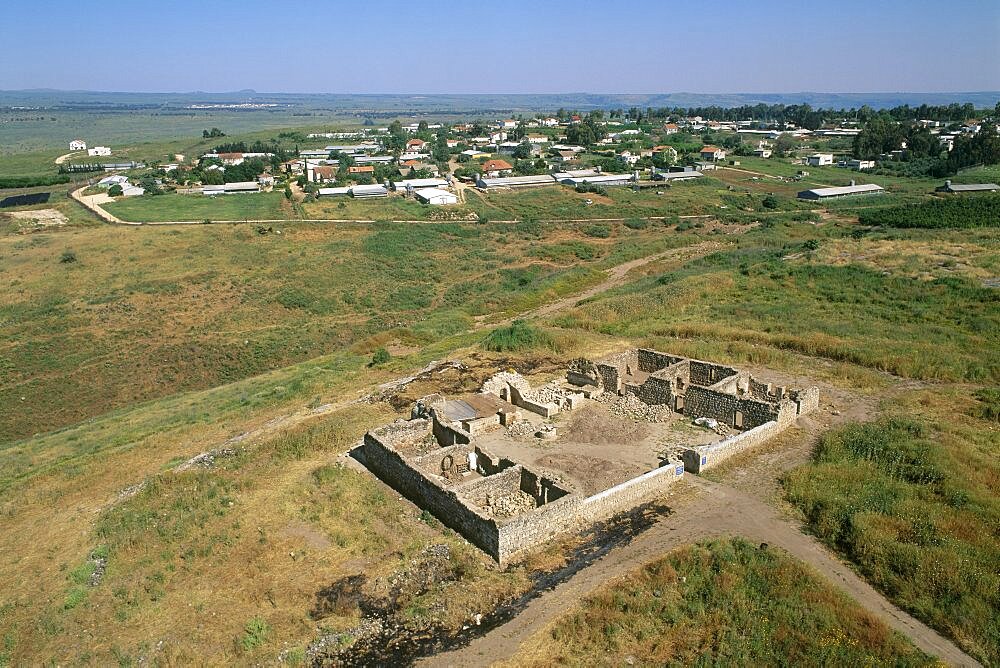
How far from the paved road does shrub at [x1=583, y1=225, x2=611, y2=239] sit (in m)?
47.1

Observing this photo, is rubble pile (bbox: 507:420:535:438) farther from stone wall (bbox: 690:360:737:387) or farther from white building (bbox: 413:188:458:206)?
white building (bbox: 413:188:458:206)

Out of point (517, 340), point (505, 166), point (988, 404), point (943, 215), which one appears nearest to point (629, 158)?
point (505, 166)

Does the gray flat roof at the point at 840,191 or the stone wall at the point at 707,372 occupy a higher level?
the gray flat roof at the point at 840,191

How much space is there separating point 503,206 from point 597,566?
203 feet

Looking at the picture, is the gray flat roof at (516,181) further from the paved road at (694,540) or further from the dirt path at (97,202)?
the paved road at (694,540)

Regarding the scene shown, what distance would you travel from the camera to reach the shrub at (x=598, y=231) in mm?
60641

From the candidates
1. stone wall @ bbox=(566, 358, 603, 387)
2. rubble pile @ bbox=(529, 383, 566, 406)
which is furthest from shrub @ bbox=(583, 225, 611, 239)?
rubble pile @ bbox=(529, 383, 566, 406)

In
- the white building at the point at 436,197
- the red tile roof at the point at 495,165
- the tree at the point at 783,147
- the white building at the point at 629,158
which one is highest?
the tree at the point at 783,147

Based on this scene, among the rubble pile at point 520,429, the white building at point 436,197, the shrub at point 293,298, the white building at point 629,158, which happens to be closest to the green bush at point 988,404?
the rubble pile at point 520,429

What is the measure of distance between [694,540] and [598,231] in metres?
50.7

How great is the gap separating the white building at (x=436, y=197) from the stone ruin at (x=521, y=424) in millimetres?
51159

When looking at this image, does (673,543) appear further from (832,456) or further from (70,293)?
(70,293)

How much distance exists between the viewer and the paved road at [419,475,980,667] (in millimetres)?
10250

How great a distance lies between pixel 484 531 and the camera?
42.2 feet
